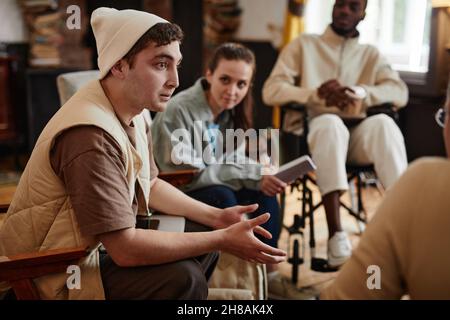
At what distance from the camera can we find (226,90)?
214cm

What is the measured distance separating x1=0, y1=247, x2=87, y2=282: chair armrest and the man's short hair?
0.41 m

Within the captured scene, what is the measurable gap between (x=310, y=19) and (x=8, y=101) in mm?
2099

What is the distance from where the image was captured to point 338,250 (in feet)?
7.67

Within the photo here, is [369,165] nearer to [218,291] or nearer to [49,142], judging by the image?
→ [218,291]

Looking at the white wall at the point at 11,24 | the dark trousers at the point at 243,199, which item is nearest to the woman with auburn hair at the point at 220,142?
the dark trousers at the point at 243,199

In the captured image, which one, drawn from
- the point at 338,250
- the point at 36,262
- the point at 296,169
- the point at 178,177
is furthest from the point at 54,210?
the point at 338,250

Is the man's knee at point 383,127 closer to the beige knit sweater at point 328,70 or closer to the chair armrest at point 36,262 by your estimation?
the beige knit sweater at point 328,70

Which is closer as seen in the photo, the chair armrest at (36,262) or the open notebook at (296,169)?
the chair armrest at (36,262)

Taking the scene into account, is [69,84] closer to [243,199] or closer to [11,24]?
[243,199]

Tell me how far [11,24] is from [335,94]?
287 cm

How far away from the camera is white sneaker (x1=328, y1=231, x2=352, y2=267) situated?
7.65 ft

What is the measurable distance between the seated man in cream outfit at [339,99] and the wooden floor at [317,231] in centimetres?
13

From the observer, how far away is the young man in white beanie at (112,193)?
121 cm
